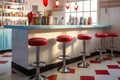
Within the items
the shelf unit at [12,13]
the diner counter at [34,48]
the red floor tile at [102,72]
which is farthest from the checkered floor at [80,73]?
the shelf unit at [12,13]

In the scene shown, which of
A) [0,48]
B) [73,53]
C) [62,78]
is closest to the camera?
[62,78]

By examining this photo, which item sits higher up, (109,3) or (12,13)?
(109,3)

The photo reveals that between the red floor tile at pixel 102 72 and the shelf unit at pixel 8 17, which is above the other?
the shelf unit at pixel 8 17

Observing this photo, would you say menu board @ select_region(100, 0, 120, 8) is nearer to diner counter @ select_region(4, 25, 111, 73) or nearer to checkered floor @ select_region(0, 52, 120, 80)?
diner counter @ select_region(4, 25, 111, 73)

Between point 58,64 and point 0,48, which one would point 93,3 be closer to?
point 58,64

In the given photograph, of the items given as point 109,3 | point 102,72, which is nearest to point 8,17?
point 109,3

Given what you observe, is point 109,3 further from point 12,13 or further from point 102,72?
point 12,13

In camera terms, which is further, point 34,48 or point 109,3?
point 109,3

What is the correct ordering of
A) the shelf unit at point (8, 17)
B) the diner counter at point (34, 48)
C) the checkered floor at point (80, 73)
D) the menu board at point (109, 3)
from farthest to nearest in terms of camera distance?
the shelf unit at point (8, 17), the menu board at point (109, 3), the diner counter at point (34, 48), the checkered floor at point (80, 73)

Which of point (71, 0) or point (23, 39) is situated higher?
point (71, 0)

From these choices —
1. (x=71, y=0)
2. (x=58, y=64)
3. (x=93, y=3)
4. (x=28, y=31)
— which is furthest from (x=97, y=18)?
(x=28, y=31)

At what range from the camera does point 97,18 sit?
5711 mm

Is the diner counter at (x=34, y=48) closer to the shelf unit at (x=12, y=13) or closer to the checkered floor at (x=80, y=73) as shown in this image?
the checkered floor at (x=80, y=73)

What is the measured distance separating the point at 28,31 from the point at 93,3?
12.5ft
